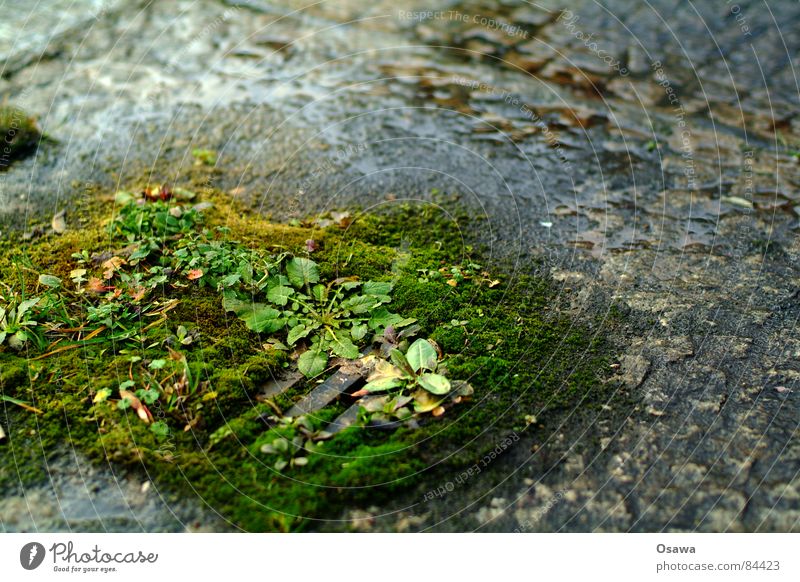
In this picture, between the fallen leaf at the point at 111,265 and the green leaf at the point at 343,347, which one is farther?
the fallen leaf at the point at 111,265

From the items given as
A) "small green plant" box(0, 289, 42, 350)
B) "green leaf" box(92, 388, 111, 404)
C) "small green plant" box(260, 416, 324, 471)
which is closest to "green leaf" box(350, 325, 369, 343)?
"small green plant" box(260, 416, 324, 471)

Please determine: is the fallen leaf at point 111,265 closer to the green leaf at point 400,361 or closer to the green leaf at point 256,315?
the green leaf at point 256,315

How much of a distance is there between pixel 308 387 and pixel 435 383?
23.7 inches

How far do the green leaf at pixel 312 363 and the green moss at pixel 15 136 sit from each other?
311 centimetres

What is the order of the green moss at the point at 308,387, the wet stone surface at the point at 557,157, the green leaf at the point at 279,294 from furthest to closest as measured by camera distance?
the green leaf at the point at 279,294
the wet stone surface at the point at 557,157
the green moss at the point at 308,387

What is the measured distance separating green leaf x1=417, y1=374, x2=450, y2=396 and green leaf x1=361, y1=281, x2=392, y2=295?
0.67 m

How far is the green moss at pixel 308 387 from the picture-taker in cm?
285

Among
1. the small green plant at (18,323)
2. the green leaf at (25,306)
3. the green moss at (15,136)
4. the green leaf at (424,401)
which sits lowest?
the green leaf at (424,401)

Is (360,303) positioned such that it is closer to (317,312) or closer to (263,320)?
(317,312)

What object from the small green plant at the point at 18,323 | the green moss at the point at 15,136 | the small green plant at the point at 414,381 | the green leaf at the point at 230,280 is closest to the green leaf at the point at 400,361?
the small green plant at the point at 414,381

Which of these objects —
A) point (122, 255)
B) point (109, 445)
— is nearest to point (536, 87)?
point (122, 255)

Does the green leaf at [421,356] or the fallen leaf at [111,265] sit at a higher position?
the fallen leaf at [111,265]

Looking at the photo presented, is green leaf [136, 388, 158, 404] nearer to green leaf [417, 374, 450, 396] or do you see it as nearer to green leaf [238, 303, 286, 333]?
green leaf [238, 303, 286, 333]

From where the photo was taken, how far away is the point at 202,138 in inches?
213
